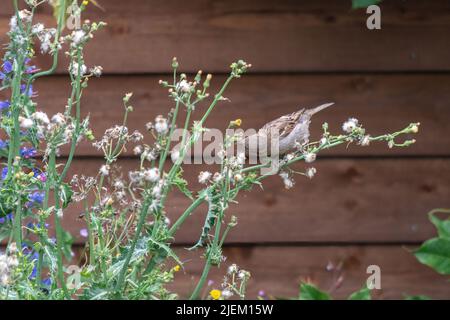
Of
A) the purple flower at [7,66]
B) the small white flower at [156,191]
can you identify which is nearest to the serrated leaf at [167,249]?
the small white flower at [156,191]

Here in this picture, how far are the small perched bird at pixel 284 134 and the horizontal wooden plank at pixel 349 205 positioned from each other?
89 centimetres

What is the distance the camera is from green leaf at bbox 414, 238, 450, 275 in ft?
7.11

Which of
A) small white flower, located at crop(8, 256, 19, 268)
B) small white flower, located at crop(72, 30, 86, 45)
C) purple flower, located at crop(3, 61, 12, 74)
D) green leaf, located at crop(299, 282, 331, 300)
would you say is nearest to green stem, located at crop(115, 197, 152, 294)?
small white flower, located at crop(8, 256, 19, 268)

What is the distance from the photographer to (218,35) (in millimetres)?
2453

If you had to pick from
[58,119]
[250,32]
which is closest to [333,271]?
[250,32]

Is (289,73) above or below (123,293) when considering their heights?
above

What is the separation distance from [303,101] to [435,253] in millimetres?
603

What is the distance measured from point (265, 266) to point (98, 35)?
86cm

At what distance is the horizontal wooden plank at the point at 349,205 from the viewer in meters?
2.47

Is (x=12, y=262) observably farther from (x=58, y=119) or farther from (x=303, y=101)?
(x=303, y=101)

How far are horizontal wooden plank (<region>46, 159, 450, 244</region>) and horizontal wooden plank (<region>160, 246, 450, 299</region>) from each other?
0.04 m
